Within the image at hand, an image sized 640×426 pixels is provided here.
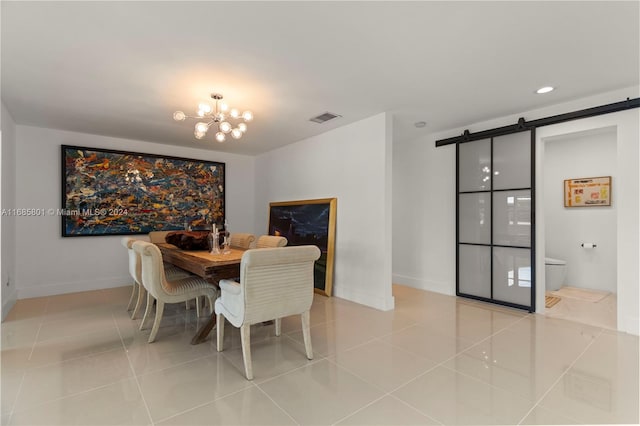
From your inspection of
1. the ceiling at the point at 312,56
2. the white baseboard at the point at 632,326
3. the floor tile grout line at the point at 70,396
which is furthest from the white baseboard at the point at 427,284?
the floor tile grout line at the point at 70,396

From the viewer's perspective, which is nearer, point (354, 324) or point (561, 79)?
point (561, 79)

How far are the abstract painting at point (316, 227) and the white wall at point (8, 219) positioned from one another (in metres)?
3.55

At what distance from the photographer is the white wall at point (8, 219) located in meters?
3.55

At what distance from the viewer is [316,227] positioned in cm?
471

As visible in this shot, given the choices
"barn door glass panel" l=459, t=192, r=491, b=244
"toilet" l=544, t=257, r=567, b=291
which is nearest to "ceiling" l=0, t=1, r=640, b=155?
"barn door glass panel" l=459, t=192, r=491, b=244

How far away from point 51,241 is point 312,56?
4725 millimetres

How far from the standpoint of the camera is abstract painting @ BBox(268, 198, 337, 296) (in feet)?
14.7

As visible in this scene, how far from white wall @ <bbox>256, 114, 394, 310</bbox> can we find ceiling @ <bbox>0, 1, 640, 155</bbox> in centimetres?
51

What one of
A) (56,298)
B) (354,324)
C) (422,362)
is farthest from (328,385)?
(56,298)

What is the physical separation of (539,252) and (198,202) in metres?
5.34

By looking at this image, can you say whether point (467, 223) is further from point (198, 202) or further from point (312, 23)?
point (198, 202)

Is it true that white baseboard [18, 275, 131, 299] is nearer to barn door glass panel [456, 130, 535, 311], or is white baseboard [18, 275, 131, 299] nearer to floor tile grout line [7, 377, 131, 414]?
floor tile grout line [7, 377, 131, 414]

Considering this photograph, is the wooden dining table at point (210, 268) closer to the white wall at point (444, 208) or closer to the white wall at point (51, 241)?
the white wall at point (51, 241)

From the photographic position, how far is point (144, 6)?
1.83 m
